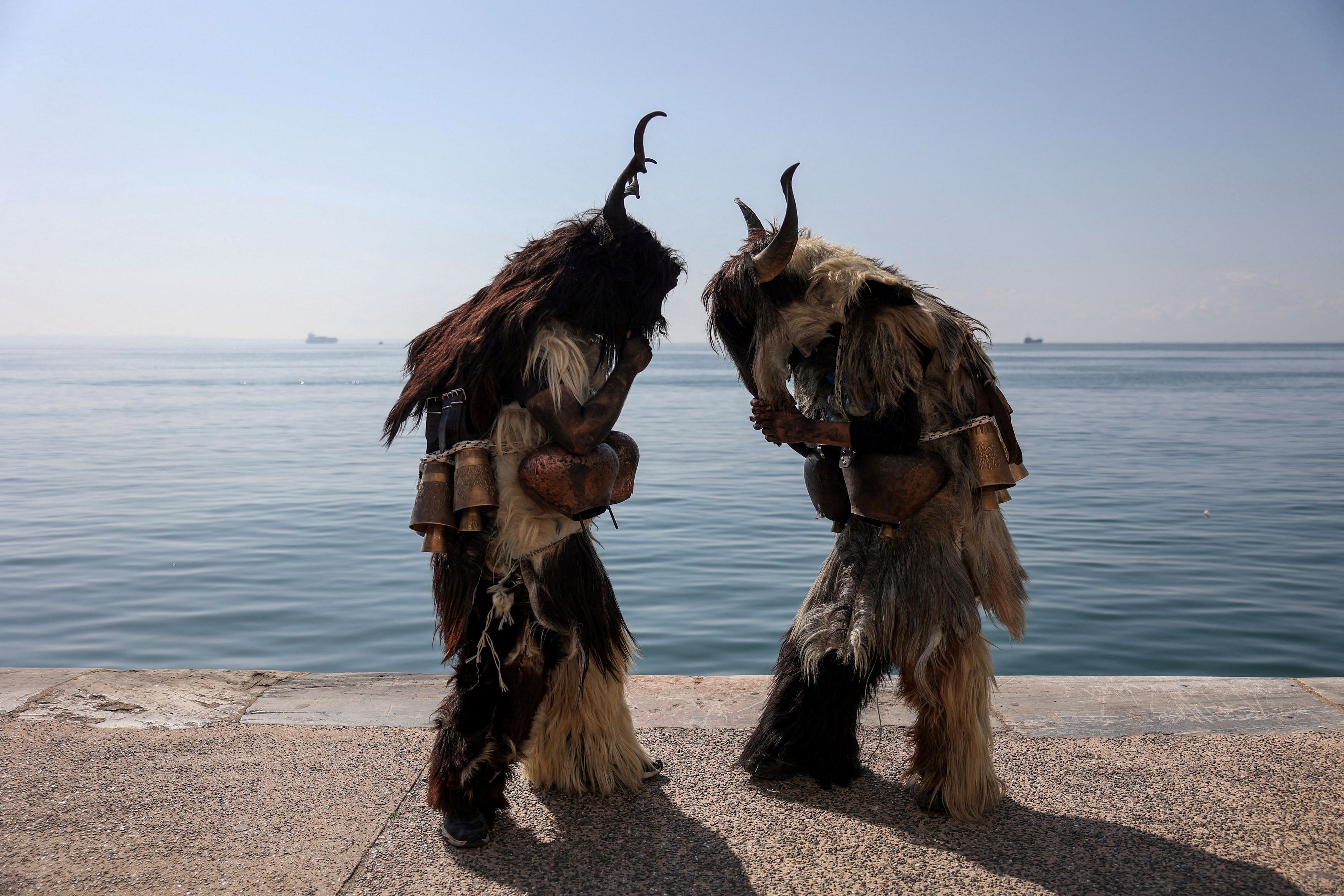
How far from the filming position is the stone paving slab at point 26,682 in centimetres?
389

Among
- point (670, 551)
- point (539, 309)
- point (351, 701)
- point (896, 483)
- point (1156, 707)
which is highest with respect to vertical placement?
point (539, 309)

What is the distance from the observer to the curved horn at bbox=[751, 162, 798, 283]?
2871 millimetres

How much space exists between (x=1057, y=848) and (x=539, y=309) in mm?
2191

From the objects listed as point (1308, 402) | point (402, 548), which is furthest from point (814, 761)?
point (1308, 402)

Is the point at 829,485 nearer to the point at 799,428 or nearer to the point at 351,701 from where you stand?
the point at 799,428

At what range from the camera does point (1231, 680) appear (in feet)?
13.6

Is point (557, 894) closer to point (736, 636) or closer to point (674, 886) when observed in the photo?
point (674, 886)

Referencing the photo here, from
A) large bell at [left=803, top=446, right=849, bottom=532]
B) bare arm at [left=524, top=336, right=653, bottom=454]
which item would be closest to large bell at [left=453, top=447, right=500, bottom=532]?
bare arm at [left=524, top=336, right=653, bottom=454]

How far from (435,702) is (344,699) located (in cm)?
38

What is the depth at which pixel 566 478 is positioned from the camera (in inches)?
113

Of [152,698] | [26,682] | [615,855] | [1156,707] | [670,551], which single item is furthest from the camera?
[670,551]

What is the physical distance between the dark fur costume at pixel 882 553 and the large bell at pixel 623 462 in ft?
1.58

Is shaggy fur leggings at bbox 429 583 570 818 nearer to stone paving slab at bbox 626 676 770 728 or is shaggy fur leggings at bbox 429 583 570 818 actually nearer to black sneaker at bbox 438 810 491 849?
black sneaker at bbox 438 810 491 849

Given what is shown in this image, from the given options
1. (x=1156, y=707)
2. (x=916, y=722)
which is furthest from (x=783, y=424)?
(x=1156, y=707)
